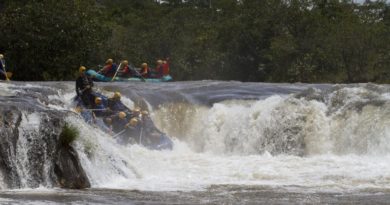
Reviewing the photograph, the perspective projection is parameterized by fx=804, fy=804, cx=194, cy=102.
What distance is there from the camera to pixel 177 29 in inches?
1464

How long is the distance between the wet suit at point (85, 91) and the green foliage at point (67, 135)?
16.6 feet

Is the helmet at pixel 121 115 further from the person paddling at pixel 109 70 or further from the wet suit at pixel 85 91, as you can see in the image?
the person paddling at pixel 109 70

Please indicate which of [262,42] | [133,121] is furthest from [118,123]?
[262,42]

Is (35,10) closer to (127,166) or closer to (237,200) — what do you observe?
(127,166)

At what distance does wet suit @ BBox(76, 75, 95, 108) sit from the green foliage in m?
5.05

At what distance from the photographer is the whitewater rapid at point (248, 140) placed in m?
13.2

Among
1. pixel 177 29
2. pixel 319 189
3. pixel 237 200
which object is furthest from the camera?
pixel 177 29

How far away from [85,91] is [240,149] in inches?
148

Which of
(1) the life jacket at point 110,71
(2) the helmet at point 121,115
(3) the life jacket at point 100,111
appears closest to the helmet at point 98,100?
(3) the life jacket at point 100,111

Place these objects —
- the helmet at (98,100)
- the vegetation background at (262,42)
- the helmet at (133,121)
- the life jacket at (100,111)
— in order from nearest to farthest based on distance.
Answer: the helmet at (133,121)
the life jacket at (100,111)
the helmet at (98,100)
the vegetation background at (262,42)

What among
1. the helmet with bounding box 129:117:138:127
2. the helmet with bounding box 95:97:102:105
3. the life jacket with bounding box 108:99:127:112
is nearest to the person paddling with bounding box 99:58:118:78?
the life jacket with bounding box 108:99:127:112

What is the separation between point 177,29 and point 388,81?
9805 mm

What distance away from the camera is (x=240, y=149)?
18.1 metres

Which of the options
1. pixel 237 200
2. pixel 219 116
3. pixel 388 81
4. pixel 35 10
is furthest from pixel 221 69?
pixel 237 200
